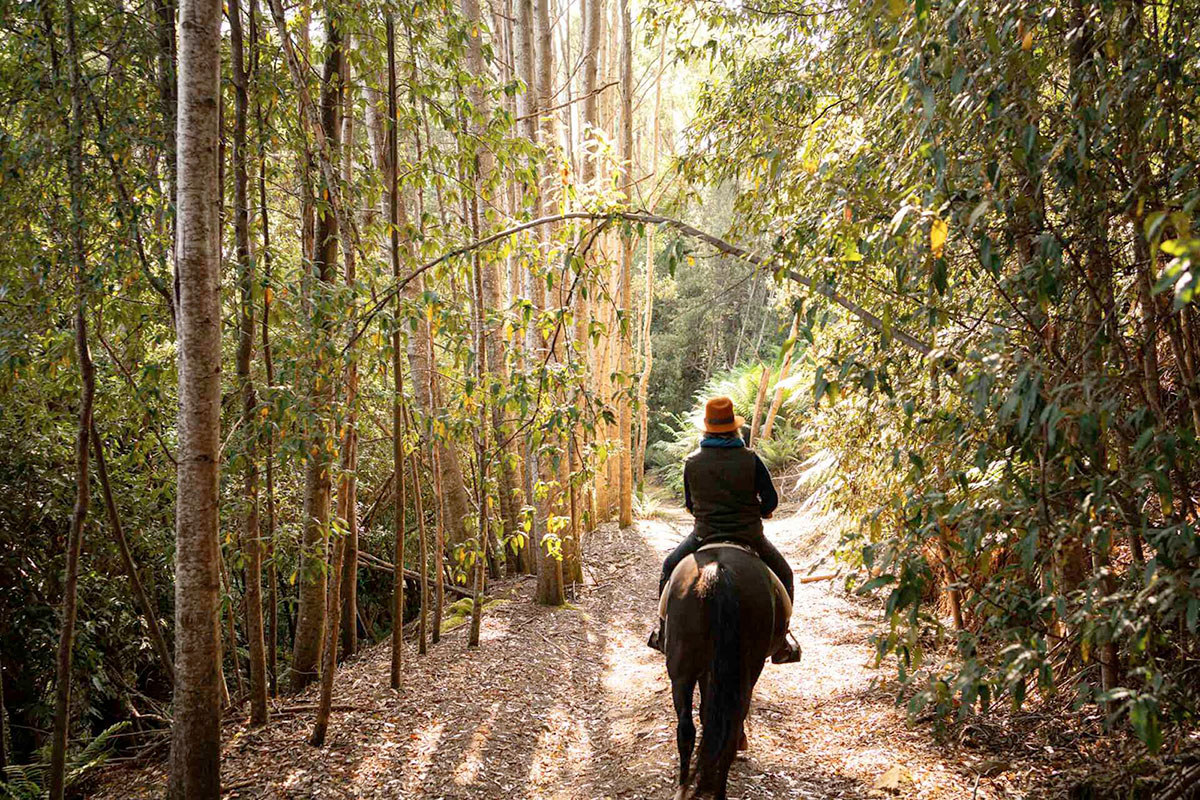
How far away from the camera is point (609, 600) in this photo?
36.1ft

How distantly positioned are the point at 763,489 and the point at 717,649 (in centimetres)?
117

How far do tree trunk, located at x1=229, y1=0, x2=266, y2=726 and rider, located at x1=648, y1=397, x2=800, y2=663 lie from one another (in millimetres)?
2838

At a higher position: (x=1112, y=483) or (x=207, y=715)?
(x=1112, y=483)

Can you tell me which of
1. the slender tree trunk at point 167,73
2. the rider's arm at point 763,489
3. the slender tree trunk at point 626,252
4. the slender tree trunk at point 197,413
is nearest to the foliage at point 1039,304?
the rider's arm at point 763,489

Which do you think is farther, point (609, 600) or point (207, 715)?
point (609, 600)

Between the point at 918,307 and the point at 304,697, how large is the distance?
6.14m

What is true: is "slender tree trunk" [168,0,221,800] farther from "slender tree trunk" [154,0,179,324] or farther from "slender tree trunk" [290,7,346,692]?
"slender tree trunk" [154,0,179,324]

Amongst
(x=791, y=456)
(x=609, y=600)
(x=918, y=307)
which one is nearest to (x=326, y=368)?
(x=918, y=307)

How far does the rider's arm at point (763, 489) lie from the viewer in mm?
4949

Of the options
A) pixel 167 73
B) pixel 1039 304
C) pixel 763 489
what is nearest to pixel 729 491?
pixel 763 489

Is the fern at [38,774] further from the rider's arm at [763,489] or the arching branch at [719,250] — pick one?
the rider's arm at [763,489]

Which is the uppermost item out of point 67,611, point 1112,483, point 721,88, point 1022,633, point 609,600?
point 721,88

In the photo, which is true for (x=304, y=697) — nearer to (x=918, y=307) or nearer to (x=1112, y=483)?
(x=918, y=307)

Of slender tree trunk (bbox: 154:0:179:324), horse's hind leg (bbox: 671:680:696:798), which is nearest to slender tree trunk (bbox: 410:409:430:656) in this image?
slender tree trunk (bbox: 154:0:179:324)
